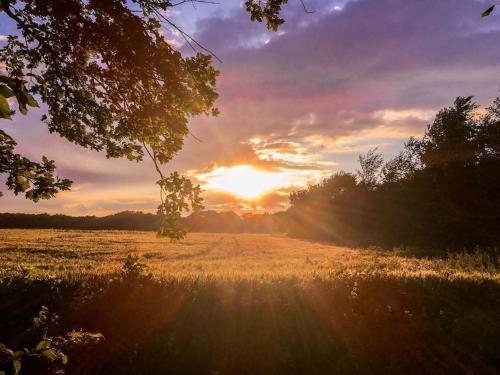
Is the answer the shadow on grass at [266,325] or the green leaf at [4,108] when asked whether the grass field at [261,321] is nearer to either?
the shadow on grass at [266,325]

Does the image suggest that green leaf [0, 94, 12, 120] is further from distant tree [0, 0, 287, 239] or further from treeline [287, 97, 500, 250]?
treeline [287, 97, 500, 250]

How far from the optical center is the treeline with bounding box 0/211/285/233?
3211 inches

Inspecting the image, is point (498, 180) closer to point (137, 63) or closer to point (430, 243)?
point (430, 243)

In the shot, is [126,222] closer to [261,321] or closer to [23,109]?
[261,321]

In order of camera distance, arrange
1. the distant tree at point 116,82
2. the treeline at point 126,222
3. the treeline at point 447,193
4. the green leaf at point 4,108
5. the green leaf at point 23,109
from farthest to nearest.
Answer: the treeline at point 126,222, the treeline at point 447,193, the distant tree at point 116,82, the green leaf at point 23,109, the green leaf at point 4,108

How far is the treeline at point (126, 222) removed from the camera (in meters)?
81.6

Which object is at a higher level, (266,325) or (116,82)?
(116,82)

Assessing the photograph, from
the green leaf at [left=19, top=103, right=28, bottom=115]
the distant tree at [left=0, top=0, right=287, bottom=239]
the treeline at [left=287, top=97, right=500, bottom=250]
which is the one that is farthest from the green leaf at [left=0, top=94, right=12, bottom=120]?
the treeline at [left=287, top=97, right=500, bottom=250]

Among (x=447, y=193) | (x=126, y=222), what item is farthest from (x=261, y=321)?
(x=126, y=222)

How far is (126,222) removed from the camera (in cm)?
Result: 9531

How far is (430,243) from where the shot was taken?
41.3 m

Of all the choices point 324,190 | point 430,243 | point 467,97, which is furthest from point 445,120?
point 324,190

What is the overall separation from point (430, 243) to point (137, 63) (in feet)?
140

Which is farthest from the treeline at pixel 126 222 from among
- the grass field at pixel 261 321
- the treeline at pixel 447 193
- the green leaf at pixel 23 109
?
the green leaf at pixel 23 109
